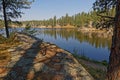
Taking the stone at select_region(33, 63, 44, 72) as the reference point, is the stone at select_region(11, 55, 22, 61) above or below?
above

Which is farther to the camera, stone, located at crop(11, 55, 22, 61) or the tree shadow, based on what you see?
stone, located at crop(11, 55, 22, 61)

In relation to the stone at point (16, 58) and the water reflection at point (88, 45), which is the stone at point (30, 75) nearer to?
the stone at point (16, 58)

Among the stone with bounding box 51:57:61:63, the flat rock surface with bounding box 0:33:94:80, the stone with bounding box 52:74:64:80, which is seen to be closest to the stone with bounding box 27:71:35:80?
the flat rock surface with bounding box 0:33:94:80

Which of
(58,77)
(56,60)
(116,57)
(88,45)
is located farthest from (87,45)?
(116,57)

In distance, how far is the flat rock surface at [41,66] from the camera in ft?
21.0

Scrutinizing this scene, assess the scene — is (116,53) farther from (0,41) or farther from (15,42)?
(0,41)

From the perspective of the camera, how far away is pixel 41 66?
265 inches

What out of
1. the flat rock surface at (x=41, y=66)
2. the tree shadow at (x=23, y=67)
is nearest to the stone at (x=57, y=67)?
the flat rock surface at (x=41, y=66)

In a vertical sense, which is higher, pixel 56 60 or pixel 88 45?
pixel 56 60

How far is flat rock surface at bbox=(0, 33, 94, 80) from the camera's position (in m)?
6.39

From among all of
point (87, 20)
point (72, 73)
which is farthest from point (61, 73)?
point (87, 20)

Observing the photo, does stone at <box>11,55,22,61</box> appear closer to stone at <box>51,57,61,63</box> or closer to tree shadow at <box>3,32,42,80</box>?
tree shadow at <box>3,32,42,80</box>

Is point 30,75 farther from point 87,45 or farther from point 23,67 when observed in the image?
point 87,45

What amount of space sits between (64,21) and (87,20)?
44.7 metres
